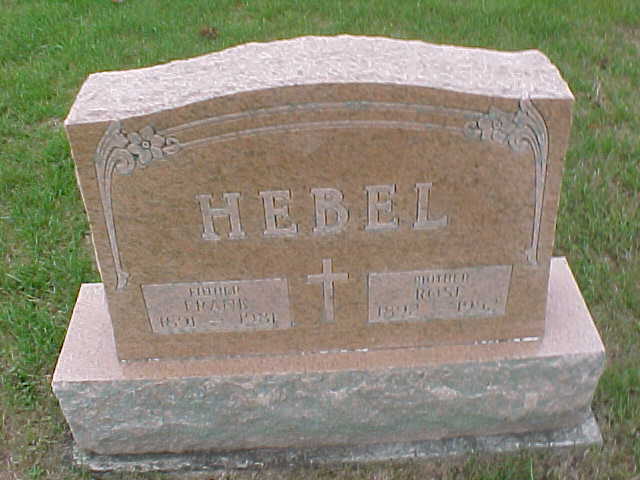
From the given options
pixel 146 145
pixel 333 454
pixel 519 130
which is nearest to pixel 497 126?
pixel 519 130

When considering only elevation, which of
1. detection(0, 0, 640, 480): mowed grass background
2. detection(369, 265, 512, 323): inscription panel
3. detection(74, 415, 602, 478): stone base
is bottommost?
detection(74, 415, 602, 478): stone base

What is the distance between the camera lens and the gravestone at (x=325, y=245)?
89.3 inches

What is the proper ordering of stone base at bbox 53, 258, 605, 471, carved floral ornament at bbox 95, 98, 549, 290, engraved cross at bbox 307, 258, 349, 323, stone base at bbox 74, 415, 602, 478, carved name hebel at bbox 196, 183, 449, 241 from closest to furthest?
carved floral ornament at bbox 95, 98, 549, 290 < carved name hebel at bbox 196, 183, 449, 241 < engraved cross at bbox 307, 258, 349, 323 < stone base at bbox 53, 258, 605, 471 < stone base at bbox 74, 415, 602, 478

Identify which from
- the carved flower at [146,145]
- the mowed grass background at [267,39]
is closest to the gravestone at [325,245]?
the carved flower at [146,145]

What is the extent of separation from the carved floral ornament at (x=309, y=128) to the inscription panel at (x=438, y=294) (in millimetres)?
465

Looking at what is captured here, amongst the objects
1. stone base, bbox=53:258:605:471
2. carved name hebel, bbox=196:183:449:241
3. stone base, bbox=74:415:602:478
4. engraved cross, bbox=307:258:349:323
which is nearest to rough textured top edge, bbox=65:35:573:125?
carved name hebel, bbox=196:183:449:241

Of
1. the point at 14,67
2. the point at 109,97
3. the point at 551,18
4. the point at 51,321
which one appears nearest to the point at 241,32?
the point at 14,67

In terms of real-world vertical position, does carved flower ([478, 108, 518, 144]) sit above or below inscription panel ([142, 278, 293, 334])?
above

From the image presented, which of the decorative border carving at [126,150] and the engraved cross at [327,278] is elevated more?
the decorative border carving at [126,150]

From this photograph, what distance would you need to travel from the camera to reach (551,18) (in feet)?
18.4

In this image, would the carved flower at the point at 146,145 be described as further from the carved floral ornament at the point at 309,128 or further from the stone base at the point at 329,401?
the stone base at the point at 329,401

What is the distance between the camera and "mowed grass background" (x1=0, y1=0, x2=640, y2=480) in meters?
2.92

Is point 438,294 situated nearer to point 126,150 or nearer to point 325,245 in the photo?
point 325,245

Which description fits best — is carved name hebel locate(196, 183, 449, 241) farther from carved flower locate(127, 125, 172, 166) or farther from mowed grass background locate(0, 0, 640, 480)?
mowed grass background locate(0, 0, 640, 480)
